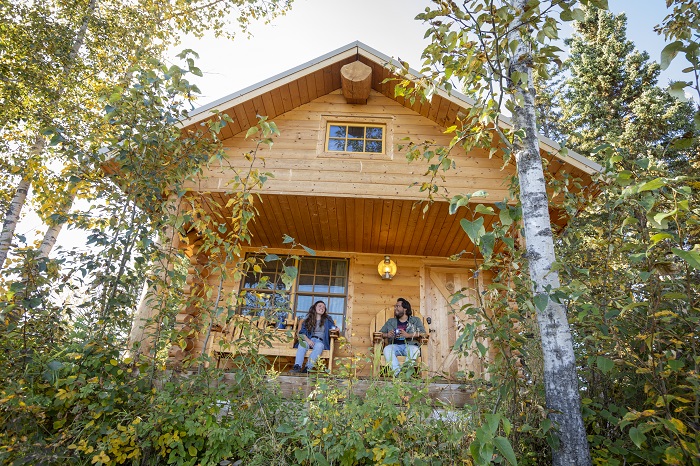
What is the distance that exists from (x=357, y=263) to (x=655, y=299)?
231 inches

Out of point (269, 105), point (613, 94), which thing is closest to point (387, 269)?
point (269, 105)

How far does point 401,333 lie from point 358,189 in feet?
6.75

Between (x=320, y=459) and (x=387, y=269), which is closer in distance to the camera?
(x=320, y=459)

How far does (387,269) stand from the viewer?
7414mm

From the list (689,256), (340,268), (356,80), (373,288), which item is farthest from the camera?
(340,268)

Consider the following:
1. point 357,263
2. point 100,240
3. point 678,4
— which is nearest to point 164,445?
point 100,240

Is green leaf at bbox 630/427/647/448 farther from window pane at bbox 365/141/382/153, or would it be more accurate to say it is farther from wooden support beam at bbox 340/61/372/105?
wooden support beam at bbox 340/61/372/105

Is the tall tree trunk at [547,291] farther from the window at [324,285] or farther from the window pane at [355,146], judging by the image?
the window at [324,285]

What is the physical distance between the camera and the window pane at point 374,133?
684cm

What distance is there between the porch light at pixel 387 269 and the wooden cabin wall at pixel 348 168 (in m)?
1.87

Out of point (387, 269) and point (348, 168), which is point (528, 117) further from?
point (387, 269)

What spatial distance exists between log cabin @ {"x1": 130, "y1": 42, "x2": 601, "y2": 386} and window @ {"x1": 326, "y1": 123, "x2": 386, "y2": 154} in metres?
0.02

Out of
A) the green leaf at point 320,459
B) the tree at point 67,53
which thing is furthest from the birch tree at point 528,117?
the tree at point 67,53

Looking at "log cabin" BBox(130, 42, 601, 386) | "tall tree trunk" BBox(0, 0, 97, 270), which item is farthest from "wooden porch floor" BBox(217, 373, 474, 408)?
"tall tree trunk" BBox(0, 0, 97, 270)
